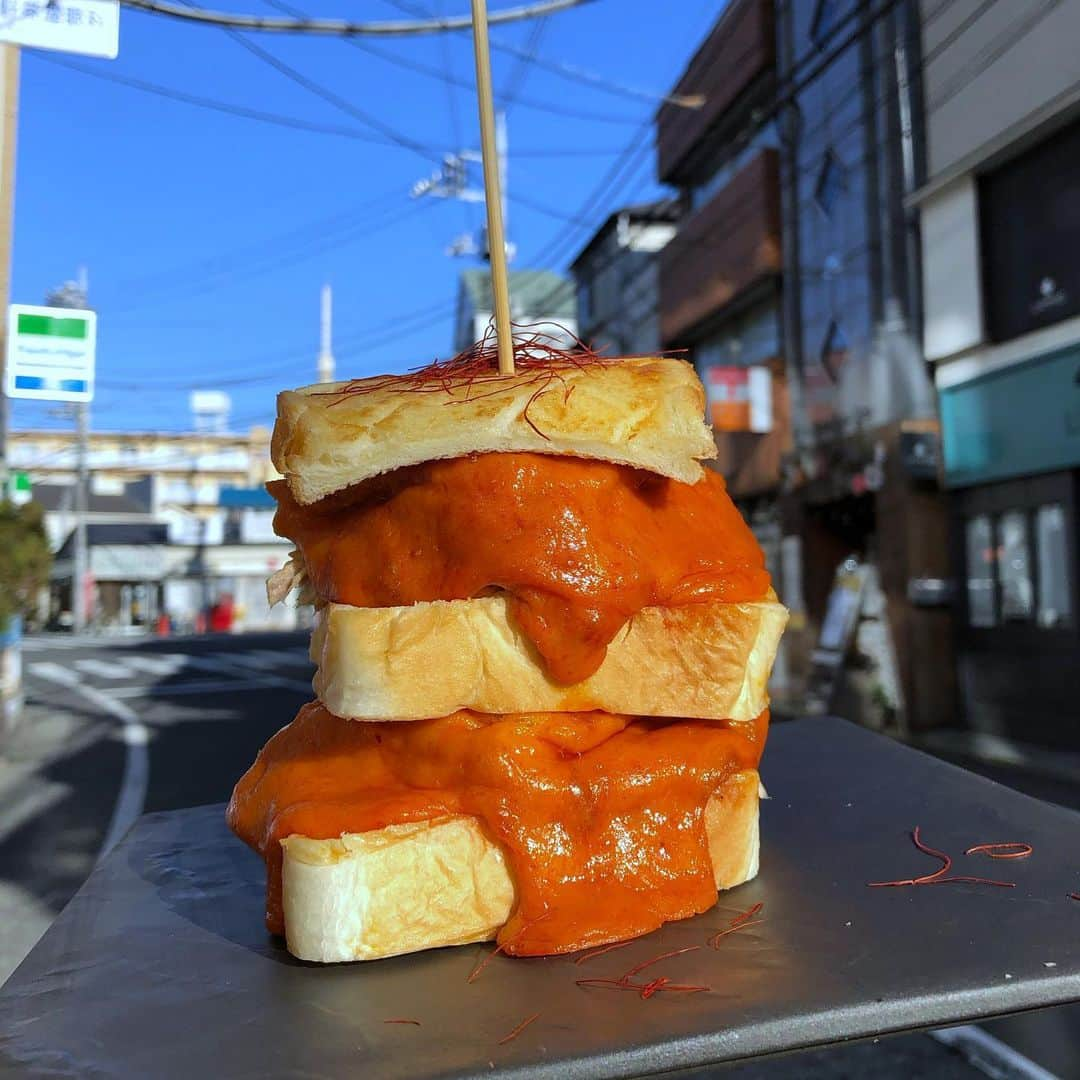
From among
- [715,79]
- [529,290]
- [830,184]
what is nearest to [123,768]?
[830,184]

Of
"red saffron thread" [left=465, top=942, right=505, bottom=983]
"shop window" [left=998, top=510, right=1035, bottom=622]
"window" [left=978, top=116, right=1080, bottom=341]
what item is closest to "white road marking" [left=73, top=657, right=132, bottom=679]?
"shop window" [left=998, top=510, right=1035, bottom=622]

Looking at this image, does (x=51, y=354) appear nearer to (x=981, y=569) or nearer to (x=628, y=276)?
(x=981, y=569)

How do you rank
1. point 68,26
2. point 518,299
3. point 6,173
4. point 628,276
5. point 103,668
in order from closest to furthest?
point 68,26
point 6,173
point 628,276
point 103,668
point 518,299

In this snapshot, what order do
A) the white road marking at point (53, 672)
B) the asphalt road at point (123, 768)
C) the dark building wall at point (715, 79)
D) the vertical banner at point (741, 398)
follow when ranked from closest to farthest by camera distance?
the asphalt road at point (123, 768) < the vertical banner at point (741, 398) < the dark building wall at point (715, 79) < the white road marking at point (53, 672)

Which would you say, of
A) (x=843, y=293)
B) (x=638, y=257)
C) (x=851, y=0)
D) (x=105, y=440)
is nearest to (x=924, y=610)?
(x=843, y=293)

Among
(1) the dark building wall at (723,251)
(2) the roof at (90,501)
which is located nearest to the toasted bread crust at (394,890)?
(1) the dark building wall at (723,251)

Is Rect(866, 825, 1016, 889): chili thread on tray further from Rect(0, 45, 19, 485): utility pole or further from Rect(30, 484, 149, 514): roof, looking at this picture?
Rect(30, 484, 149, 514): roof

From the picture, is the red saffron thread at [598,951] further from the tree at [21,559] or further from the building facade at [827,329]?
the tree at [21,559]
